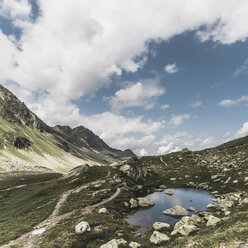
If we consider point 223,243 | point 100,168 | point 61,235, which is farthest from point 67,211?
point 100,168

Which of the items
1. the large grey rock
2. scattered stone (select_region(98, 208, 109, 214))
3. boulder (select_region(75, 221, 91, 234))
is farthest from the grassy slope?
the large grey rock

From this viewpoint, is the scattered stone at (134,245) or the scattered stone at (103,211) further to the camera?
the scattered stone at (103,211)

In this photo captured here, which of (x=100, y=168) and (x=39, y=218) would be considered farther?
(x=100, y=168)

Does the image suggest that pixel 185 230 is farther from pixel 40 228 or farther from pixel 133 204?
pixel 40 228

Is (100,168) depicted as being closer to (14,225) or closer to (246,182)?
(14,225)

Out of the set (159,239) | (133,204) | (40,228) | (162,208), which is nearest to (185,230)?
(159,239)

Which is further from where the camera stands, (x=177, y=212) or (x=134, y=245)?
(x=177, y=212)

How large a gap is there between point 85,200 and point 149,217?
71.0ft

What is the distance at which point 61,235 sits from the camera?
29656mm

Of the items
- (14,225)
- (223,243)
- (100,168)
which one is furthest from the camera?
(100,168)

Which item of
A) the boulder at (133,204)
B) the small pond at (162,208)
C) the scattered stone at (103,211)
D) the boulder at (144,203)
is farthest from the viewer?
the boulder at (144,203)

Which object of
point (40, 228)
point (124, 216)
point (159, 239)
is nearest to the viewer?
point (159, 239)

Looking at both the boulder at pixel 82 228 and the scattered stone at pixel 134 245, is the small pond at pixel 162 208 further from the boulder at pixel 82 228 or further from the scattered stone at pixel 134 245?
the boulder at pixel 82 228

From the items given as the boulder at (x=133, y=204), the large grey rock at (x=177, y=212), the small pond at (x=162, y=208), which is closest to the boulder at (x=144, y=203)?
the boulder at (x=133, y=204)
